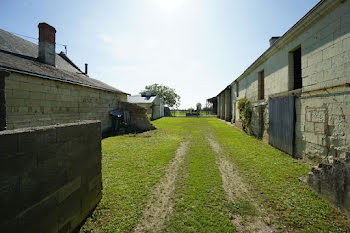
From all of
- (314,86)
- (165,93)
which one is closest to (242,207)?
(314,86)

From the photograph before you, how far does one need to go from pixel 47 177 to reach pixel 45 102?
7063mm

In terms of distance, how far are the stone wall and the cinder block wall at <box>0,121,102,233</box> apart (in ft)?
15.5

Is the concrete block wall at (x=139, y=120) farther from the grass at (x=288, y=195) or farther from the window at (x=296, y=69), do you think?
the window at (x=296, y=69)

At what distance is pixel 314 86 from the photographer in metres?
4.75

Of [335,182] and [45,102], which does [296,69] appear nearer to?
A: [335,182]

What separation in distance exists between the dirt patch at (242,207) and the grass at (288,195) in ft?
0.75

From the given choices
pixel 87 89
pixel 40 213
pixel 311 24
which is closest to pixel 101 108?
pixel 87 89

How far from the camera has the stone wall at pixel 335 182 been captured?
8.74ft

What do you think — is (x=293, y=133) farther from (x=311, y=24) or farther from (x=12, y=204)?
(x=12, y=204)

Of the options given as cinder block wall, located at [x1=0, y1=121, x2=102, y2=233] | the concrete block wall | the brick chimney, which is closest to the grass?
cinder block wall, located at [x1=0, y1=121, x2=102, y2=233]

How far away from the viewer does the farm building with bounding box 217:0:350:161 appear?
3.88 meters

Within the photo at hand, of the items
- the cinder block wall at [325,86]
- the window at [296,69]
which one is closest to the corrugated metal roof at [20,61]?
the cinder block wall at [325,86]

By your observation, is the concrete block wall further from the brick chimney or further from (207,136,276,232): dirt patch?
(207,136,276,232): dirt patch

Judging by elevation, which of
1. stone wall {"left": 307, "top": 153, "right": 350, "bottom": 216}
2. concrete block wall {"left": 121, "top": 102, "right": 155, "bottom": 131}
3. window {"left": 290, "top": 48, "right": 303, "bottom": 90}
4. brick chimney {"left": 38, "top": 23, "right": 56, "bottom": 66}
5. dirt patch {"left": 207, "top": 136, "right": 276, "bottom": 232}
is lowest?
dirt patch {"left": 207, "top": 136, "right": 276, "bottom": 232}
